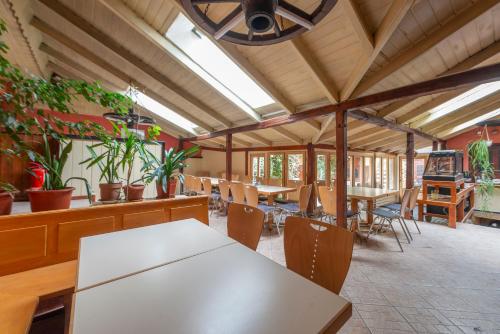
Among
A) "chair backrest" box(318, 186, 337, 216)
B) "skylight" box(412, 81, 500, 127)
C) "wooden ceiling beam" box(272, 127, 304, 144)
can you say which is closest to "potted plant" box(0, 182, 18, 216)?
"chair backrest" box(318, 186, 337, 216)

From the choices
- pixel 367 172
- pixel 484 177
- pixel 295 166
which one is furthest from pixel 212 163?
pixel 484 177

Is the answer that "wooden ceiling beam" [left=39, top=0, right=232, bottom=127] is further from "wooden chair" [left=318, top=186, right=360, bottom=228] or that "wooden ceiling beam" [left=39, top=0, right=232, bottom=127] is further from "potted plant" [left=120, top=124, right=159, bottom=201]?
"wooden chair" [left=318, top=186, right=360, bottom=228]

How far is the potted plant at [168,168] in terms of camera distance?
5.72 ft

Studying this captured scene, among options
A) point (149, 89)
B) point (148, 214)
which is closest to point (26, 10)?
point (149, 89)

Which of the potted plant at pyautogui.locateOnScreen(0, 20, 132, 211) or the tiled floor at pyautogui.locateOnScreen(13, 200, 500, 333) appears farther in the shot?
the tiled floor at pyautogui.locateOnScreen(13, 200, 500, 333)

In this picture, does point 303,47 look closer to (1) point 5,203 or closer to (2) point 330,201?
(2) point 330,201

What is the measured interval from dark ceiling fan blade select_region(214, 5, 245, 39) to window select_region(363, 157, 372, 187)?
7432 millimetres

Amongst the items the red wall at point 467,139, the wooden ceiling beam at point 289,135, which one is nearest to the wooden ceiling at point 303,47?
the wooden ceiling beam at point 289,135

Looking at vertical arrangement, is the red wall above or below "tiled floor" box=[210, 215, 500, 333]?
above

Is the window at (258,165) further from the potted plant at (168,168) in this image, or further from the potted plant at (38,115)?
the potted plant at (38,115)

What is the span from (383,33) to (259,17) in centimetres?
156

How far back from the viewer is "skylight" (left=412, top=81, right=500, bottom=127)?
351 centimetres

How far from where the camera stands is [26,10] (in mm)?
2371

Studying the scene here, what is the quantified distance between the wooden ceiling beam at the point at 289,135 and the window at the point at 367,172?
307 cm
